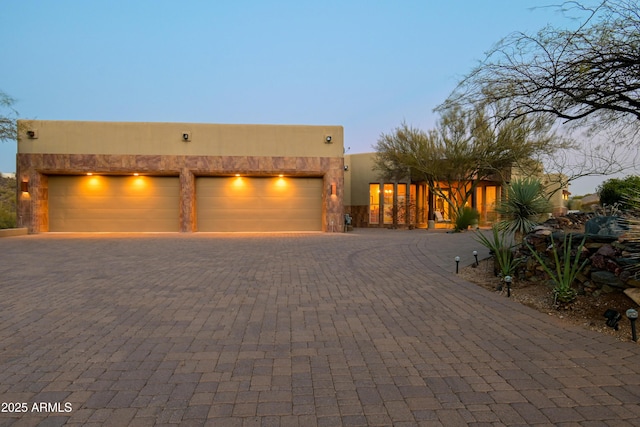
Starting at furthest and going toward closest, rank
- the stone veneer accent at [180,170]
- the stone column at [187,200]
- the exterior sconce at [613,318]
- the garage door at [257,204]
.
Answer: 1. the garage door at [257,204]
2. the stone column at [187,200]
3. the stone veneer accent at [180,170]
4. the exterior sconce at [613,318]

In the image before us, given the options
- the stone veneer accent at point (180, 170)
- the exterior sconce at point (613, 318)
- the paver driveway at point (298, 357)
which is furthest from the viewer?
the stone veneer accent at point (180, 170)

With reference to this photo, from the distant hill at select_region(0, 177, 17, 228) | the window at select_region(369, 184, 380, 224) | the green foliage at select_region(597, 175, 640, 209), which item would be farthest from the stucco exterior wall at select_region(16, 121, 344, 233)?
the green foliage at select_region(597, 175, 640, 209)

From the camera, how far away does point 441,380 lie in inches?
117

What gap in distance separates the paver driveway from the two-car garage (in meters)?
12.2

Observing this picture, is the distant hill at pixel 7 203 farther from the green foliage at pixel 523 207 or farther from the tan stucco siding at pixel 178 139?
the green foliage at pixel 523 207

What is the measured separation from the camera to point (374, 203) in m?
24.1

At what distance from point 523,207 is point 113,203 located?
18.0 meters

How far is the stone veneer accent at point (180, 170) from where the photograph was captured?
56.9 ft

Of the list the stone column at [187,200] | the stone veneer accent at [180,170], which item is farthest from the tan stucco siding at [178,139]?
the stone column at [187,200]

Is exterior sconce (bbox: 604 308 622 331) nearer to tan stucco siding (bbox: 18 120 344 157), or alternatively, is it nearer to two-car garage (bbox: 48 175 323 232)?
tan stucco siding (bbox: 18 120 344 157)

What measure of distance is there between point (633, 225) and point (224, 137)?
16578mm

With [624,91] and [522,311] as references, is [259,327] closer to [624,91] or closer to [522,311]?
[522,311]

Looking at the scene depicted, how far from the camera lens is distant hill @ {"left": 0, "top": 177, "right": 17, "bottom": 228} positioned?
17156mm

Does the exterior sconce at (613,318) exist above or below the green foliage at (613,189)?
below
